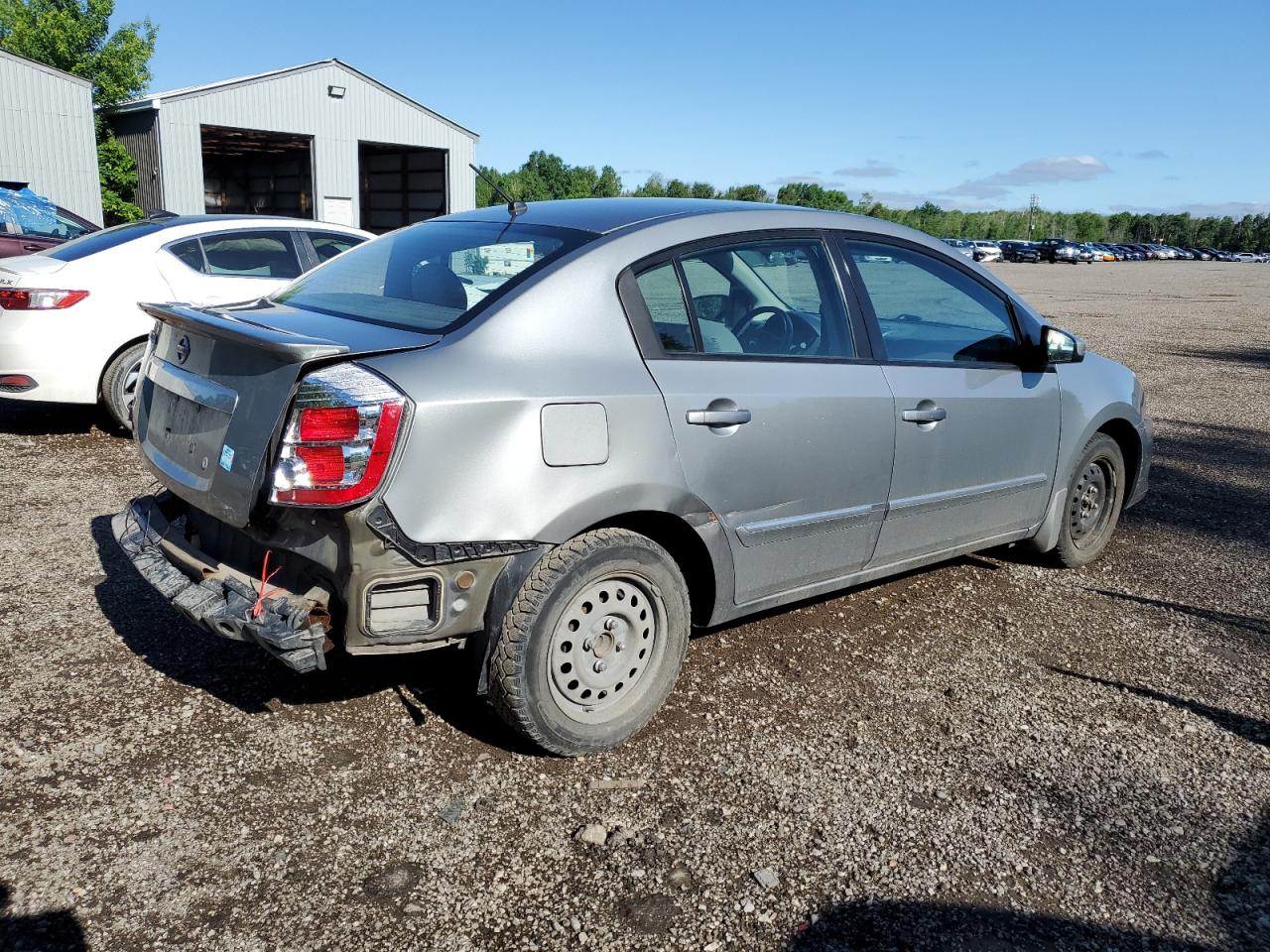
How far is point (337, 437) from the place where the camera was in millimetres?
2818

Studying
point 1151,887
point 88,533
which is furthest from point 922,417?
point 88,533

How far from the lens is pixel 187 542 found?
343 centimetres

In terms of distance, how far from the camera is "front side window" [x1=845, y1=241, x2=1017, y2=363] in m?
4.13

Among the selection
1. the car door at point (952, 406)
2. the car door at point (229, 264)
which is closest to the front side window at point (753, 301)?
the car door at point (952, 406)

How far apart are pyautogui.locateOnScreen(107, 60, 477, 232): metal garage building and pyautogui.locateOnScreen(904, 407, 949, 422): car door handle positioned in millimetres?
26920

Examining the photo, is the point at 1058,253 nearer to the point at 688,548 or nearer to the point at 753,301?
the point at 753,301

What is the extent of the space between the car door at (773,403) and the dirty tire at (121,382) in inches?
193

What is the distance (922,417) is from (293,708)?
8.47ft

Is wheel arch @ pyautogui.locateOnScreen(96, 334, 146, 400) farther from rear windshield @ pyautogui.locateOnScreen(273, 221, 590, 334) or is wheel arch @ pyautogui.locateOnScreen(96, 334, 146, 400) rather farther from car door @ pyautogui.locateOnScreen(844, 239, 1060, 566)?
car door @ pyautogui.locateOnScreen(844, 239, 1060, 566)

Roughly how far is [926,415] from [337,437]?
2.34m

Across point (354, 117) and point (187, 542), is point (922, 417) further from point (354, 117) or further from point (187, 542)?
point (354, 117)

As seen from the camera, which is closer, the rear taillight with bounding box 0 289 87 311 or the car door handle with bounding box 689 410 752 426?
the car door handle with bounding box 689 410 752 426

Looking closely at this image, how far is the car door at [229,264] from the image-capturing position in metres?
7.26

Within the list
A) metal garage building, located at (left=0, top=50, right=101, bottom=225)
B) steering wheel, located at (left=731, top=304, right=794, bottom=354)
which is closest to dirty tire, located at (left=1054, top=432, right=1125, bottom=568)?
steering wheel, located at (left=731, top=304, right=794, bottom=354)
